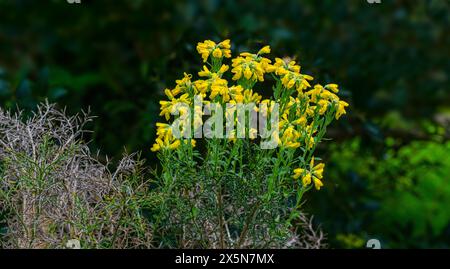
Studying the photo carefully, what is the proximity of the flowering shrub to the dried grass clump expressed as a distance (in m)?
0.10

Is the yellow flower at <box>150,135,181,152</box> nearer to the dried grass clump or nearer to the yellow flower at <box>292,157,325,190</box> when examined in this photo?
the dried grass clump

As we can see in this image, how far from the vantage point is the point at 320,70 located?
3.49 meters

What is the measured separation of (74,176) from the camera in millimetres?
2350

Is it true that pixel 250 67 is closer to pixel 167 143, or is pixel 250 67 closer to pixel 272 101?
pixel 272 101

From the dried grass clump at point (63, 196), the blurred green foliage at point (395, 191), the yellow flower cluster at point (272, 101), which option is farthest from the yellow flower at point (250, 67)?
the blurred green foliage at point (395, 191)

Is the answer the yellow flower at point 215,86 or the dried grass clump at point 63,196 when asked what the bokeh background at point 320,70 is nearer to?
the dried grass clump at point 63,196

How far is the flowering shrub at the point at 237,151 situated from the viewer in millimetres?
2172

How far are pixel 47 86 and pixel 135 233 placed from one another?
1240 mm

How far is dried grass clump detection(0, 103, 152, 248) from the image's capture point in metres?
2.28

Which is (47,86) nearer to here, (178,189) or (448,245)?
(178,189)

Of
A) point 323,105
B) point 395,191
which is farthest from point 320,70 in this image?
point 323,105

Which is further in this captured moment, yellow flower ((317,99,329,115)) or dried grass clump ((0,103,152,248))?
dried grass clump ((0,103,152,248))

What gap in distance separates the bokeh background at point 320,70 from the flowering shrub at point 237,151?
39.3 inches

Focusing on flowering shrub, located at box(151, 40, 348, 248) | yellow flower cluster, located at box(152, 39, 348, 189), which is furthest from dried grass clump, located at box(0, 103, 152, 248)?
yellow flower cluster, located at box(152, 39, 348, 189)
